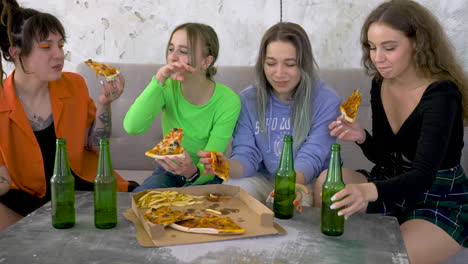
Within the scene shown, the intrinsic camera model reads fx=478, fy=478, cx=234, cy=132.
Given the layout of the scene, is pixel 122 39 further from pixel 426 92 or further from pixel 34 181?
pixel 426 92

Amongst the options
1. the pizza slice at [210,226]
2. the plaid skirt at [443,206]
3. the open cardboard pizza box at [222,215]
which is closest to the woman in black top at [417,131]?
the plaid skirt at [443,206]

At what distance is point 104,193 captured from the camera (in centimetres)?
147

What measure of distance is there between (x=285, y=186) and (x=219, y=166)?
0.83 ft

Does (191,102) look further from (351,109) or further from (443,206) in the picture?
(443,206)

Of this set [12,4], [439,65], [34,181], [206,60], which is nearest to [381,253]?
[439,65]

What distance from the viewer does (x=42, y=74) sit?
206 centimetres

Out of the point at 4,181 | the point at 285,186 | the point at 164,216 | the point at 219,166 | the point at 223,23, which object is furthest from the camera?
the point at 223,23

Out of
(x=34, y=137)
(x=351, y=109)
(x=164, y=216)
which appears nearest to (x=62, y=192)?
(x=164, y=216)

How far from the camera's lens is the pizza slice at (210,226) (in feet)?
4.44

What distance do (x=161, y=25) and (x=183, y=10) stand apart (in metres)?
0.18

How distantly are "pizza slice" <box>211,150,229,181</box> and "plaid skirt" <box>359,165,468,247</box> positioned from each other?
0.70 meters

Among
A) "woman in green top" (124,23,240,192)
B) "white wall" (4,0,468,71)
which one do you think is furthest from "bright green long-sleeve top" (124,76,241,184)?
"white wall" (4,0,468,71)

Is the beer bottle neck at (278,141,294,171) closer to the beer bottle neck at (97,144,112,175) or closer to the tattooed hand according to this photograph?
the beer bottle neck at (97,144,112,175)

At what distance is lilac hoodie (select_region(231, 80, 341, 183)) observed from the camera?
2.13 m
